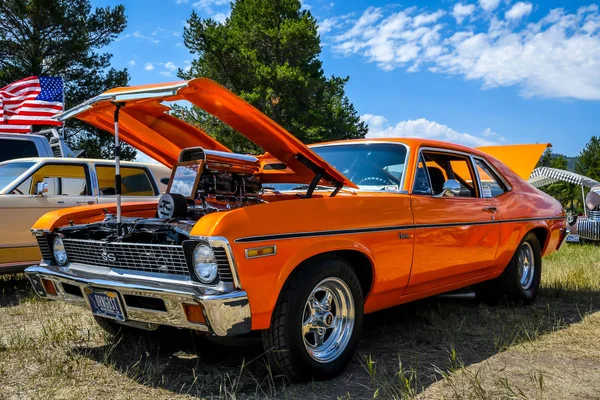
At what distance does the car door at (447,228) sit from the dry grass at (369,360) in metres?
0.51

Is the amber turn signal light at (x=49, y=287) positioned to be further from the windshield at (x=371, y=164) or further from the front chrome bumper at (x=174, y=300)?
the windshield at (x=371, y=164)

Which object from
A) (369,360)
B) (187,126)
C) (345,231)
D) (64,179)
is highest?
(187,126)

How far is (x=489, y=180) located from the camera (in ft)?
17.3

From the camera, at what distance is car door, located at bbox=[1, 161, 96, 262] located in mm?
6055

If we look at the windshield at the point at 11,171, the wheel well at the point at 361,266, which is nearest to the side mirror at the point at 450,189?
the wheel well at the point at 361,266

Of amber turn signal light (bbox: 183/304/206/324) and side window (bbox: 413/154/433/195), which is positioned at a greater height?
side window (bbox: 413/154/433/195)

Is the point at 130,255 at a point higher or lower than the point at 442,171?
lower

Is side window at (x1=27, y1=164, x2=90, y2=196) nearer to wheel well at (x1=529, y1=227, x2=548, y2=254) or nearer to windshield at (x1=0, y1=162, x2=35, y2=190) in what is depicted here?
windshield at (x1=0, y1=162, x2=35, y2=190)

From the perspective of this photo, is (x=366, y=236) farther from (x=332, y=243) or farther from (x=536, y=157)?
(x=536, y=157)

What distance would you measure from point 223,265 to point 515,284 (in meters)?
3.57

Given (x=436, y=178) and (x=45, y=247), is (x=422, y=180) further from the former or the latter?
(x=45, y=247)

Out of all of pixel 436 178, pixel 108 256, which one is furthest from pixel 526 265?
pixel 108 256

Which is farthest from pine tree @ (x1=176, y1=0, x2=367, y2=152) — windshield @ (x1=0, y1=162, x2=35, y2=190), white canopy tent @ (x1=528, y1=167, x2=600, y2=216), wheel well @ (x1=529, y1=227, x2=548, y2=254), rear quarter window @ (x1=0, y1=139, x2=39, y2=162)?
wheel well @ (x1=529, y1=227, x2=548, y2=254)

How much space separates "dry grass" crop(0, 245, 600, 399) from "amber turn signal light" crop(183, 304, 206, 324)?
40 centimetres
